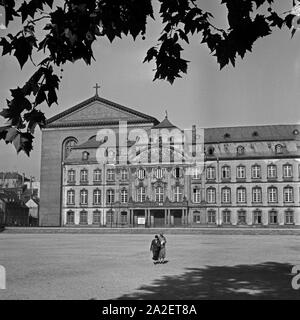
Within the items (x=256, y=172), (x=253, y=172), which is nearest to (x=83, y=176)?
(x=253, y=172)

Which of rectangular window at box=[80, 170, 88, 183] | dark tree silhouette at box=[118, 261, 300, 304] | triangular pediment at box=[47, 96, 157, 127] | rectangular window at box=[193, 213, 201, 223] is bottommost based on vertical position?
dark tree silhouette at box=[118, 261, 300, 304]

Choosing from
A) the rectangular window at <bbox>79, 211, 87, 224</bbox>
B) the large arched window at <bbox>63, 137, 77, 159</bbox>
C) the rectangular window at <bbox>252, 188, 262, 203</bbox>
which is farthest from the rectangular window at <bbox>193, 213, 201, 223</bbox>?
the large arched window at <bbox>63, 137, 77, 159</bbox>

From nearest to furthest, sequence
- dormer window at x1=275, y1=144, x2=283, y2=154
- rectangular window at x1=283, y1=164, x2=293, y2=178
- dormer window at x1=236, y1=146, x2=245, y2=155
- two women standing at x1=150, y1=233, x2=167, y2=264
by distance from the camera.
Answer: two women standing at x1=150, y1=233, x2=167, y2=264 < rectangular window at x1=283, y1=164, x2=293, y2=178 < dormer window at x1=275, y1=144, x2=283, y2=154 < dormer window at x1=236, y1=146, x2=245, y2=155

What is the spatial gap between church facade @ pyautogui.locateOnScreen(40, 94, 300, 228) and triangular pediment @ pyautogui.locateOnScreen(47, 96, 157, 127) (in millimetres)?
1098

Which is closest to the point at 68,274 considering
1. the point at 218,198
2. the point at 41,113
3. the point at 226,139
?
the point at 41,113

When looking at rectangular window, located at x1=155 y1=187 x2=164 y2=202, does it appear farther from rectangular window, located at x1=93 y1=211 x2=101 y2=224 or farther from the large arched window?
the large arched window

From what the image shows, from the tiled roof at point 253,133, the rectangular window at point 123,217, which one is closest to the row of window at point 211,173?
the tiled roof at point 253,133

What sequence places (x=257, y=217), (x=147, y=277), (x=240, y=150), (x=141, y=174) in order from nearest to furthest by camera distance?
(x=147, y=277)
(x=257, y=217)
(x=141, y=174)
(x=240, y=150)

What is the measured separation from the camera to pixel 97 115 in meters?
73.9

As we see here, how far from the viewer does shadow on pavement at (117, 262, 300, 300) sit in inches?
442

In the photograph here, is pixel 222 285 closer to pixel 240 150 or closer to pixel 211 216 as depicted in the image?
pixel 211 216

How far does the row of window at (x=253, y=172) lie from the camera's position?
63281 mm

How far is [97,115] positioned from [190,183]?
19.3 m
